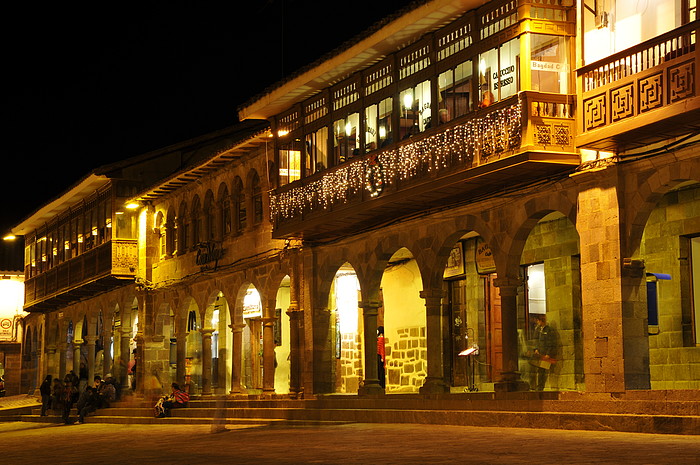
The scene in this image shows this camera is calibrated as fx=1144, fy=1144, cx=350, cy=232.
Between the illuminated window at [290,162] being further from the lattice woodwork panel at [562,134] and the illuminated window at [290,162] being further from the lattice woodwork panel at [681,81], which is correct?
the lattice woodwork panel at [681,81]

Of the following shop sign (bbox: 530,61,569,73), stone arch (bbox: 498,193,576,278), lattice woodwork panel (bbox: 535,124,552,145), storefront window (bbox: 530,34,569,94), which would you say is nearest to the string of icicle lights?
lattice woodwork panel (bbox: 535,124,552,145)

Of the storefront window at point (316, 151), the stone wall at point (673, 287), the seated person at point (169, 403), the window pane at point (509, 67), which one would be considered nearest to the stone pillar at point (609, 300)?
the window pane at point (509, 67)

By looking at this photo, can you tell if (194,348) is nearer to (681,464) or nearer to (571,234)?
(571,234)

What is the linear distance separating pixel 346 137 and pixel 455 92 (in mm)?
4307

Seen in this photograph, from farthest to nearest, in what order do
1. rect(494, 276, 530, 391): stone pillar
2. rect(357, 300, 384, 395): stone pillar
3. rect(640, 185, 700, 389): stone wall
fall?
rect(357, 300, 384, 395): stone pillar, rect(494, 276, 530, 391): stone pillar, rect(640, 185, 700, 389): stone wall

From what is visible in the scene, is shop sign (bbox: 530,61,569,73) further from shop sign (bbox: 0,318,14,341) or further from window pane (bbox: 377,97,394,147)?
shop sign (bbox: 0,318,14,341)

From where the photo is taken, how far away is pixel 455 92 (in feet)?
65.7

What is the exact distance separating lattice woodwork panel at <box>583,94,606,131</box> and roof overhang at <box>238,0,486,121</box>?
3197 mm

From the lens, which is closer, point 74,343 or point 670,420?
point 670,420

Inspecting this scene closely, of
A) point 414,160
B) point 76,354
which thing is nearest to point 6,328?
point 76,354

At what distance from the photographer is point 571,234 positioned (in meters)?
22.0

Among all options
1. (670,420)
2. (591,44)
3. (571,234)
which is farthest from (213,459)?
(571,234)

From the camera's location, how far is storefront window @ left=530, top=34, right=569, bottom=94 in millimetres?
17859

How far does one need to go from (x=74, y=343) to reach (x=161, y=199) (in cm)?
1101
